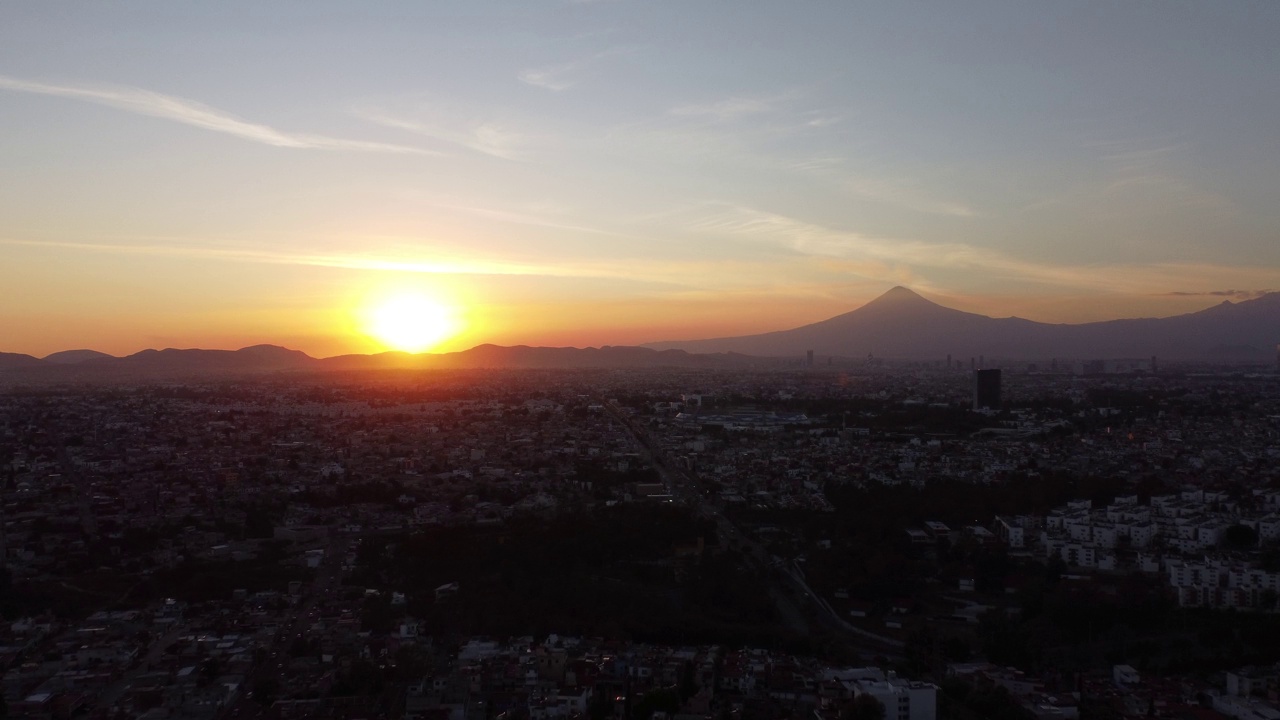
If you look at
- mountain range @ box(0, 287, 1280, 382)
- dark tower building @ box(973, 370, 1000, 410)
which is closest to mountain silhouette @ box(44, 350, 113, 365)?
mountain range @ box(0, 287, 1280, 382)

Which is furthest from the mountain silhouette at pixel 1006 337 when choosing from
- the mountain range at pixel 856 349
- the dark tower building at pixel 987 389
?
the dark tower building at pixel 987 389

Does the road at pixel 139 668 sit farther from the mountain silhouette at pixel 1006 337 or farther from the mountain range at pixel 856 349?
the mountain silhouette at pixel 1006 337

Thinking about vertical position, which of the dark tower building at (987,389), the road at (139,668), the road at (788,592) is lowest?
the road at (788,592)

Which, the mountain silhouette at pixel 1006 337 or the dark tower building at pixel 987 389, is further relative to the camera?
the mountain silhouette at pixel 1006 337

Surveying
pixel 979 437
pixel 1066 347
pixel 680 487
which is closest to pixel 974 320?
pixel 1066 347

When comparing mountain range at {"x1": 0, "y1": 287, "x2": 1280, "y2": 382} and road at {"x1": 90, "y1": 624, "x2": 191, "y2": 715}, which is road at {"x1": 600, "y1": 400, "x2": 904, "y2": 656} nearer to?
road at {"x1": 90, "y1": 624, "x2": 191, "y2": 715}

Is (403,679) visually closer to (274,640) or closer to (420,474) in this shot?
(274,640)

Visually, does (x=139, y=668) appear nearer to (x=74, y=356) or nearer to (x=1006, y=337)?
(x=74, y=356)
